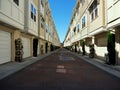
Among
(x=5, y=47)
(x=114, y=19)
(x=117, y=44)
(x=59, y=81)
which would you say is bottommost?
(x=59, y=81)

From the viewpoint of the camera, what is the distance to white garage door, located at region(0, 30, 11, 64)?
46.9 ft

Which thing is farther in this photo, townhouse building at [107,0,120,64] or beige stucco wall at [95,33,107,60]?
beige stucco wall at [95,33,107,60]

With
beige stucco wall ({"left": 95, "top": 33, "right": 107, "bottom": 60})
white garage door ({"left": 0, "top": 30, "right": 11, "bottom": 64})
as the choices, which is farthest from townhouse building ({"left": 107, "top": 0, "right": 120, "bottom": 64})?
white garage door ({"left": 0, "top": 30, "right": 11, "bottom": 64})

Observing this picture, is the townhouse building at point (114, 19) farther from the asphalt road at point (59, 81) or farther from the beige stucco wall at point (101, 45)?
the asphalt road at point (59, 81)

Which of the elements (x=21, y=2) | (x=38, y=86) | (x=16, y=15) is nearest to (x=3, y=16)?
(x=16, y=15)

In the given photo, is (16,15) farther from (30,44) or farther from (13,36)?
(30,44)

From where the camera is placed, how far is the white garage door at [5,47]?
46.9 feet

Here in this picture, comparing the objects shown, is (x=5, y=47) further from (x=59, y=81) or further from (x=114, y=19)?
(x=114, y=19)

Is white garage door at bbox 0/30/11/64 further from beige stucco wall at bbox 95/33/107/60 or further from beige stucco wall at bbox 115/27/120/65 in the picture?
beige stucco wall at bbox 95/33/107/60

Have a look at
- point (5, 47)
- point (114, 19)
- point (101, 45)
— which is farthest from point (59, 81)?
point (101, 45)

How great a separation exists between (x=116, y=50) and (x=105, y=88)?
8.54 metres

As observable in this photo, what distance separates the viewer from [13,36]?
17.4m

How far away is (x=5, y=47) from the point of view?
15328mm

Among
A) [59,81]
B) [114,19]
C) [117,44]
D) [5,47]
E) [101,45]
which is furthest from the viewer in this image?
[101,45]
